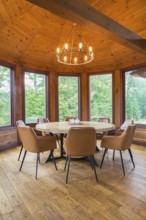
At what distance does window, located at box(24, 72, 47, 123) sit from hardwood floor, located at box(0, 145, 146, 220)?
208 centimetres

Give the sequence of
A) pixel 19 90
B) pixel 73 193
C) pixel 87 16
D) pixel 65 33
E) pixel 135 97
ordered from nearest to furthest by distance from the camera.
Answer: pixel 73 193 < pixel 87 16 < pixel 65 33 < pixel 19 90 < pixel 135 97

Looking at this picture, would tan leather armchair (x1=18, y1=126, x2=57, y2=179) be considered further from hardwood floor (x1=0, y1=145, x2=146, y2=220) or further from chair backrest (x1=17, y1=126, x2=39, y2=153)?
hardwood floor (x1=0, y1=145, x2=146, y2=220)

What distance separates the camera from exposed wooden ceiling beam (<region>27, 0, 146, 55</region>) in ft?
6.32

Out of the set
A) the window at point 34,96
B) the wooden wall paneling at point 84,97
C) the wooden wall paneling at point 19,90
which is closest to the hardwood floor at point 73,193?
the wooden wall paneling at point 19,90

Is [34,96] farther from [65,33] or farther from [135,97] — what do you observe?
[135,97]

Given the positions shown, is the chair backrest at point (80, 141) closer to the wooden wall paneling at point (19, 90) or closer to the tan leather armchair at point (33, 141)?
the tan leather armchair at point (33, 141)

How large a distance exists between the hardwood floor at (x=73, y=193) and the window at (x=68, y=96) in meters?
2.63

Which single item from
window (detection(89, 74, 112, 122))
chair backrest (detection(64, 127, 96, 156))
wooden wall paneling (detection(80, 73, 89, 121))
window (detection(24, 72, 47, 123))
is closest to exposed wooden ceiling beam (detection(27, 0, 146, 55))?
chair backrest (detection(64, 127, 96, 156))

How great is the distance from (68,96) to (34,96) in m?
1.18

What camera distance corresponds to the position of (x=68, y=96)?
5.49m

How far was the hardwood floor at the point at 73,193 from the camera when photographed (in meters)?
1.62

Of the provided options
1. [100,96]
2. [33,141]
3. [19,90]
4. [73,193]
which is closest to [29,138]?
[33,141]

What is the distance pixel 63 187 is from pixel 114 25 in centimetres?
263

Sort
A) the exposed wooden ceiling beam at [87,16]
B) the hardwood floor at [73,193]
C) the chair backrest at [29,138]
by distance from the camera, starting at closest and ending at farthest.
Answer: the hardwood floor at [73,193], the exposed wooden ceiling beam at [87,16], the chair backrest at [29,138]
